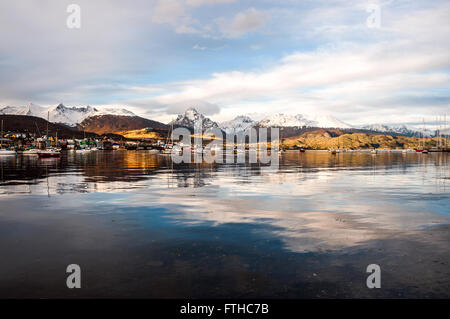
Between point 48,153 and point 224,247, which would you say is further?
point 48,153

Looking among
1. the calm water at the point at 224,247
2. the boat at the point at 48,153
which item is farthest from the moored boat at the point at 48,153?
the calm water at the point at 224,247

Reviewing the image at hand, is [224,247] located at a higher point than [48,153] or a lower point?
lower

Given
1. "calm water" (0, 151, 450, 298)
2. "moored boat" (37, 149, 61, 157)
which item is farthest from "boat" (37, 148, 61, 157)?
"calm water" (0, 151, 450, 298)

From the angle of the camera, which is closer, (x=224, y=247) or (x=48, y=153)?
Result: (x=224, y=247)

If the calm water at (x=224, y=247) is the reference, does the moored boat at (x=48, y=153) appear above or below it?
above

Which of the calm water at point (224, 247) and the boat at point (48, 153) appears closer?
the calm water at point (224, 247)

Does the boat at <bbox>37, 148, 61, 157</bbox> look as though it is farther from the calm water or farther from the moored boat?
the calm water

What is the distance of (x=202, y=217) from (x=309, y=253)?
7254mm

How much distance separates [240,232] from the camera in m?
14.1

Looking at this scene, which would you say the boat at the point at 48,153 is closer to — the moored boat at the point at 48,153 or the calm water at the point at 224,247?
the moored boat at the point at 48,153

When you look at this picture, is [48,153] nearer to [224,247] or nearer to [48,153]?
[48,153]

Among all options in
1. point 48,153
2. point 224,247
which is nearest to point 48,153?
point 48,153
